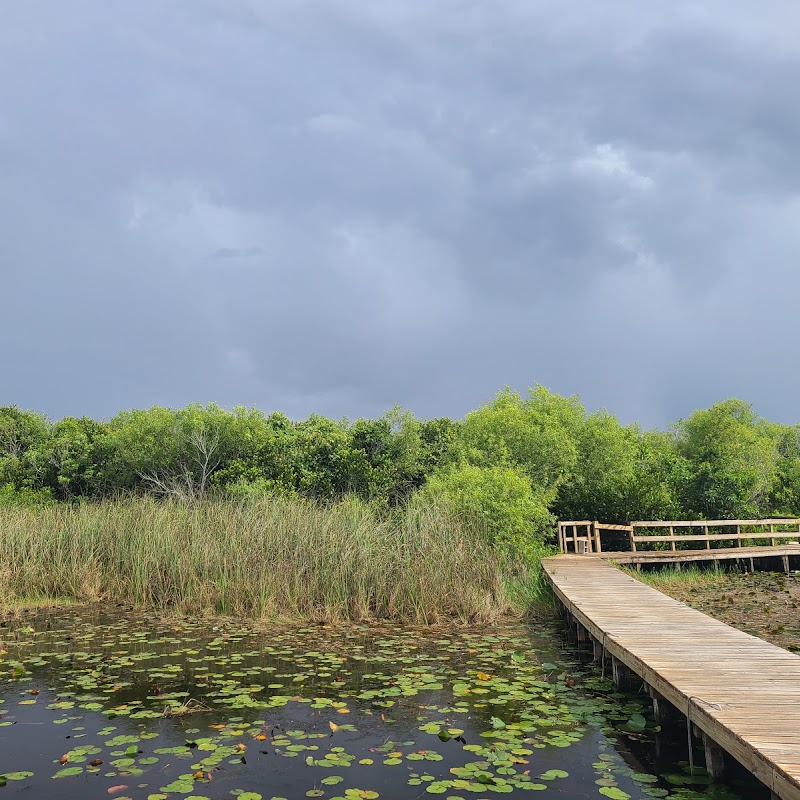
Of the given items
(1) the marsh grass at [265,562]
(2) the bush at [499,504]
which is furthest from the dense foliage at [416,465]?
(1) the marsh grass at [265,562]

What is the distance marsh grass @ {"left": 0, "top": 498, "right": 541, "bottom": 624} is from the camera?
9.24 meters

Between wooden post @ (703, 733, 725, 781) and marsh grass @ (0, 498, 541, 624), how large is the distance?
4.99 m

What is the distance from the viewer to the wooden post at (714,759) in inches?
167

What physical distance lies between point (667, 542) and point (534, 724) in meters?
14.7

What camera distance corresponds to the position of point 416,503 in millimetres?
12172

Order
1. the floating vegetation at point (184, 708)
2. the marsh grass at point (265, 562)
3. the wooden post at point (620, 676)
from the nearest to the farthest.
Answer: the floating vegetation at point (184, 708)
the wooden post at point (620, 676)
the marsh grass at point (265, 562)

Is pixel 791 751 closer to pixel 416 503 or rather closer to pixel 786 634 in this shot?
pixel 786 634

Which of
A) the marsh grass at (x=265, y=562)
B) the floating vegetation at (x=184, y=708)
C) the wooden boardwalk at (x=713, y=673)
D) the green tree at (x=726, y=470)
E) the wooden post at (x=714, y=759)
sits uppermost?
the green tree at (x=726, y=470)

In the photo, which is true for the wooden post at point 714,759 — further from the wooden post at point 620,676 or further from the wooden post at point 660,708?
the wooden post at point 620,676

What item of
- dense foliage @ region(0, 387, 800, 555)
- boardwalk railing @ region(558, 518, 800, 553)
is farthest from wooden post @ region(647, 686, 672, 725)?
boardwalk railing @ region(558, 518, 800, 553)

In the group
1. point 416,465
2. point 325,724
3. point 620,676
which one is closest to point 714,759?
point 620,676

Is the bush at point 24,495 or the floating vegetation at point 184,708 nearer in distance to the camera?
the floating vegetation at point 184,708

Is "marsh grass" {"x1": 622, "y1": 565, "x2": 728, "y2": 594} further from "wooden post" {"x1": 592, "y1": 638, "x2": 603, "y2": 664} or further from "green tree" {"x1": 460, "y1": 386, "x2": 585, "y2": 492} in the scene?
"wooden post" {"x1": 592, "y1": 638, "x2": 603, "y2": 664}

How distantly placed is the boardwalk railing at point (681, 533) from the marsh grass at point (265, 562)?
513 centimetres
